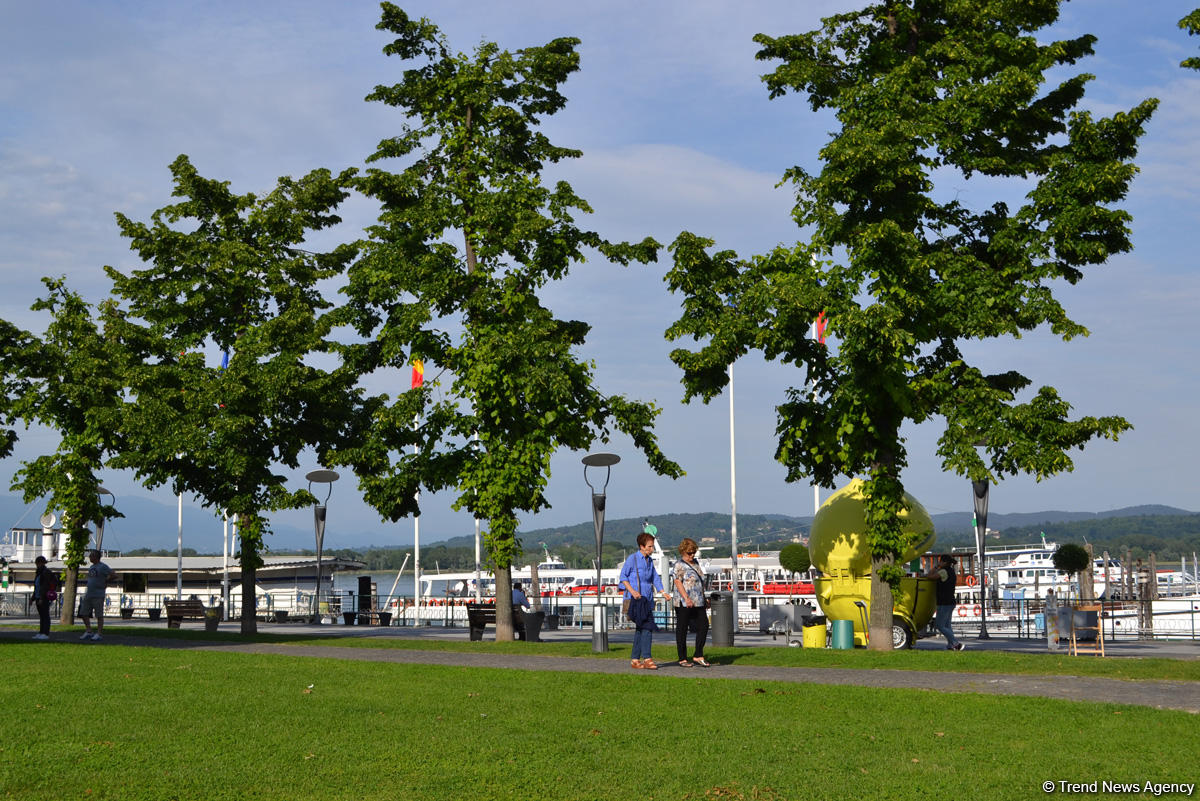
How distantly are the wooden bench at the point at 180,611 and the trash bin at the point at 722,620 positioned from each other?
2363cm

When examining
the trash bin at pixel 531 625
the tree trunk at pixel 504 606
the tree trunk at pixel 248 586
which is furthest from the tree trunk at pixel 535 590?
the tree trunk at pixel 504 606

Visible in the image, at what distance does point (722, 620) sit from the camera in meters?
22.9

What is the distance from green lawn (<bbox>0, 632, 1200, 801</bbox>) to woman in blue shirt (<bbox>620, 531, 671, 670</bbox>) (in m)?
3.14

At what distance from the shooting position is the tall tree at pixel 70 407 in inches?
1319

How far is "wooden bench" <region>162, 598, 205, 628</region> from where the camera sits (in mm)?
40938

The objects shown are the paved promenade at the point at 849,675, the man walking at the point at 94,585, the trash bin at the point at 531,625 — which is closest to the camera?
the paved promenade at the point at 849,675

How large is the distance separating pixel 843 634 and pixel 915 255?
292 inches

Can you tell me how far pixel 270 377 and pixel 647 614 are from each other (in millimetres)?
14293

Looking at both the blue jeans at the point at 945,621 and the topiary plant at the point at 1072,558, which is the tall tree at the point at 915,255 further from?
the topiary plant at the point at 1072,558

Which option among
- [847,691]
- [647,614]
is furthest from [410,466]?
[847,691]

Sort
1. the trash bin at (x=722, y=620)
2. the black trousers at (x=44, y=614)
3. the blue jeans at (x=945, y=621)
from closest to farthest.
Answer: the trash bin at (x=722, y=620) < the blue jeans at (x=945, y=621) < the black trousers at (x=44, y=614)

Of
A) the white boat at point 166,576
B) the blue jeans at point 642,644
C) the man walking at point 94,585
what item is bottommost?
the white boat at point 166,576

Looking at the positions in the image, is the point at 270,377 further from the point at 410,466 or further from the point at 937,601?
the point at 937,601

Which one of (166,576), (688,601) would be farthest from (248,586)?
(166,576)
